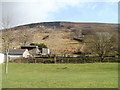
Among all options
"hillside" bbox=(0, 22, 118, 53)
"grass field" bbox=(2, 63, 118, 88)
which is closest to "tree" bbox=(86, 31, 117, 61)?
"grass field" bbox=(2, 63, 118, 88)

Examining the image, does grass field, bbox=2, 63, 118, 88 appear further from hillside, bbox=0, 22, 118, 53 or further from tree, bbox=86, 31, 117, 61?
hillside, bbox=0, 22, 118, 53

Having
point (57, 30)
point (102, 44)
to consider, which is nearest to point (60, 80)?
point (102, 44)

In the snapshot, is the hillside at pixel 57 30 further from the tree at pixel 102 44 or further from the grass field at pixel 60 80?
the grass field at pixel 60 80

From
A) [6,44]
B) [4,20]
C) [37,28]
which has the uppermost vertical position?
[37,28]

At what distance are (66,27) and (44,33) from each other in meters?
25.2

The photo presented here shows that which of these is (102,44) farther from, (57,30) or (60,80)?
(57,30)

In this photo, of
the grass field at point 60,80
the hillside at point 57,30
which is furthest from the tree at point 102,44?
the hillside at point 57,30

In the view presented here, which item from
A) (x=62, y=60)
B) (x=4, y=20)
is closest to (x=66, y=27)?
(x=62, y=60)

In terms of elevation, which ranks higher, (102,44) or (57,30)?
(57,30)

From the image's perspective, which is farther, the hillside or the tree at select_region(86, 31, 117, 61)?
the hillside

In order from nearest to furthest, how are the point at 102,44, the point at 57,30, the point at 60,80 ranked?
1. the point at 60,80
2. the point at 102,44
3. the point at 57,30

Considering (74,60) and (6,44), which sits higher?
(6,44)

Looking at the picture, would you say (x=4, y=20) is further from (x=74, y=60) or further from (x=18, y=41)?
(x=18, y=41)

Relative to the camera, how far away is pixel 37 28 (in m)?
182
